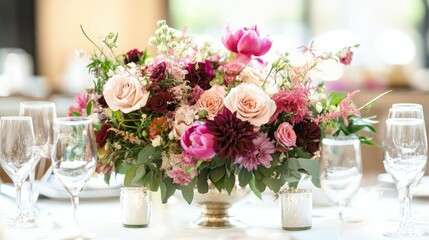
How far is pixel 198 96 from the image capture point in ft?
7.02

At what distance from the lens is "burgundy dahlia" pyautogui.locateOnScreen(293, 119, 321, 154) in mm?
2156

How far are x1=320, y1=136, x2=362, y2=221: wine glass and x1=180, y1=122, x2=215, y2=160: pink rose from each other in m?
0.26

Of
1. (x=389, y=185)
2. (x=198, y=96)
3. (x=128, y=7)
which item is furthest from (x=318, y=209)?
(x=128, y=7)

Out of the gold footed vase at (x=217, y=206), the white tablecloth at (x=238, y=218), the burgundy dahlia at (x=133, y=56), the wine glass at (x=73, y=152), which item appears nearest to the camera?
the wine glass at (x=73, y=152)

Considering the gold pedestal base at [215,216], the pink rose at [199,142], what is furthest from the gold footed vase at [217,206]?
the pink rose at [199,142]

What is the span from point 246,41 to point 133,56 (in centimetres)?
29

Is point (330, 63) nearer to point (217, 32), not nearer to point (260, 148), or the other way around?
point (260, 148)

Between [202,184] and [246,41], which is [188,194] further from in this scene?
[246,41]

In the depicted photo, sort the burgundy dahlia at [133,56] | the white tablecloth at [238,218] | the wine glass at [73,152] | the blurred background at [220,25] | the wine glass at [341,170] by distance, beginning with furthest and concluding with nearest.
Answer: the blurred background at [220,25]
the burgundy dahlia at [133,56]
the white tablecloth at [238,218]
the wine glass at [73,152]
the wine glass at [341,170]

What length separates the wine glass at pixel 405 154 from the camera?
203 centimetres

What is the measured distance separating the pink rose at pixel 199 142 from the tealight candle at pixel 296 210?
0.24 metres

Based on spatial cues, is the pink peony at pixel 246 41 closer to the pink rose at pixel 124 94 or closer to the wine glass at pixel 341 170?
the pink rose at pixel 124 94

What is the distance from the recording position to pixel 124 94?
84.0 inches

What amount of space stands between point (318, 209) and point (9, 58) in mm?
5117
